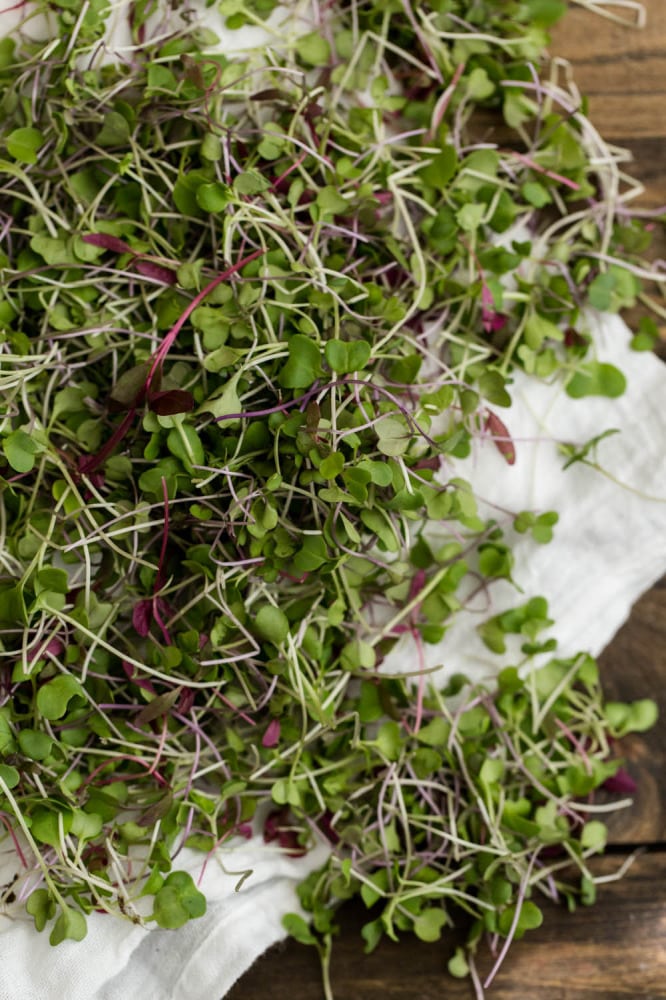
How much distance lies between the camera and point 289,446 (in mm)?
700

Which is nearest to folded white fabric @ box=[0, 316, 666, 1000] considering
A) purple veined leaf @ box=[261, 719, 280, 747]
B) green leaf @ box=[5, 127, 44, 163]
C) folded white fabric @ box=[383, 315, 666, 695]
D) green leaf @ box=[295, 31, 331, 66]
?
folded white fabric @ box=[383, 315, 666, 695]

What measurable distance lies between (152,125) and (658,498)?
0.53 meters

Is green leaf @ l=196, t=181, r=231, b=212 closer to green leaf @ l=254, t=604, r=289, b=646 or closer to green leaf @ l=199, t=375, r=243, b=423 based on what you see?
green leaf @ l=199, t=375, r=243, b=423

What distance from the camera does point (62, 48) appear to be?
2.46 feet

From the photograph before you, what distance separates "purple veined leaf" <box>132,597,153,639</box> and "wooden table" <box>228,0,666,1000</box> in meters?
0.32

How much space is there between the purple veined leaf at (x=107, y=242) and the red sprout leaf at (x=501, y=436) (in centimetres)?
32

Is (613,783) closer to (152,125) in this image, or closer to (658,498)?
(658,498)

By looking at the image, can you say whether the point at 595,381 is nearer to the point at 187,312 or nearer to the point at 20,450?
the point at 187,312

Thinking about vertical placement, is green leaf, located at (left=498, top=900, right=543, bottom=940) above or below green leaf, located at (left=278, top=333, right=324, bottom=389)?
below

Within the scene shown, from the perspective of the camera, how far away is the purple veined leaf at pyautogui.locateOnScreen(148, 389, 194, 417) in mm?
687

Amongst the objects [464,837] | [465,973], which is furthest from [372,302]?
[465,973]

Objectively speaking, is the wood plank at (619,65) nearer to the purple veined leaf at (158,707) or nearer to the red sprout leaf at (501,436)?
the red sprout leaf at (501,436)

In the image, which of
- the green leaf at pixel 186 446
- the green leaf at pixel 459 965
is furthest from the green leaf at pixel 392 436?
the green leaf at pixel 459 965

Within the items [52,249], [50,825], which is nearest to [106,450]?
[52,249]
